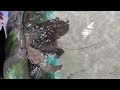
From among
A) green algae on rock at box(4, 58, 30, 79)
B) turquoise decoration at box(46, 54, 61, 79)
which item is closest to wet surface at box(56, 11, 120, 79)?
turquoise decoration at box(46, 54, 61, 79)

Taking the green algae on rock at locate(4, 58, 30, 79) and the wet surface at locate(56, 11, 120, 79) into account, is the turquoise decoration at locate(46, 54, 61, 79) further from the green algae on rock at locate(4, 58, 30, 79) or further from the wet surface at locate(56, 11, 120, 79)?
the green algae on rock at locate(4, 58, 30, 79)

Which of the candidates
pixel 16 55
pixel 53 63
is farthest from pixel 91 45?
pixel 16 55

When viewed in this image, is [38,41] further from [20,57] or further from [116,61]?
[116,61]

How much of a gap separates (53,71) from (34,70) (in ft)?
0.77

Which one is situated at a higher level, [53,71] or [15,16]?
[15,16]

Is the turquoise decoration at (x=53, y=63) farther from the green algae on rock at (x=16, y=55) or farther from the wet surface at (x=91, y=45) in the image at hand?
the green algae on rock at (x=16, y=55)

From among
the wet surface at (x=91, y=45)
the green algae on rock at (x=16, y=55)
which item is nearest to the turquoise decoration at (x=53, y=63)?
the wet surface at (x=91, y=45)

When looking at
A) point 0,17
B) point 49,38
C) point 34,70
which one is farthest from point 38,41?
point 0,17

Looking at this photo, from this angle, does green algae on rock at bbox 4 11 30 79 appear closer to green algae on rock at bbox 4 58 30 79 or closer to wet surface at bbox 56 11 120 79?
green algae on rock at bbox 4 58 30 79

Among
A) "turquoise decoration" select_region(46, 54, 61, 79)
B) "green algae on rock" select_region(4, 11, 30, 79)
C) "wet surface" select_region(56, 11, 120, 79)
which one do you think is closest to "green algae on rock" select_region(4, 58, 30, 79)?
"green algae on rock" select_region(4, 11, 30, 79)

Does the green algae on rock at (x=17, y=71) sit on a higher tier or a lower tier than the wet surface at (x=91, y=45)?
lower

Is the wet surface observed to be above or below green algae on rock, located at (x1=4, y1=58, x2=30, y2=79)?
above
